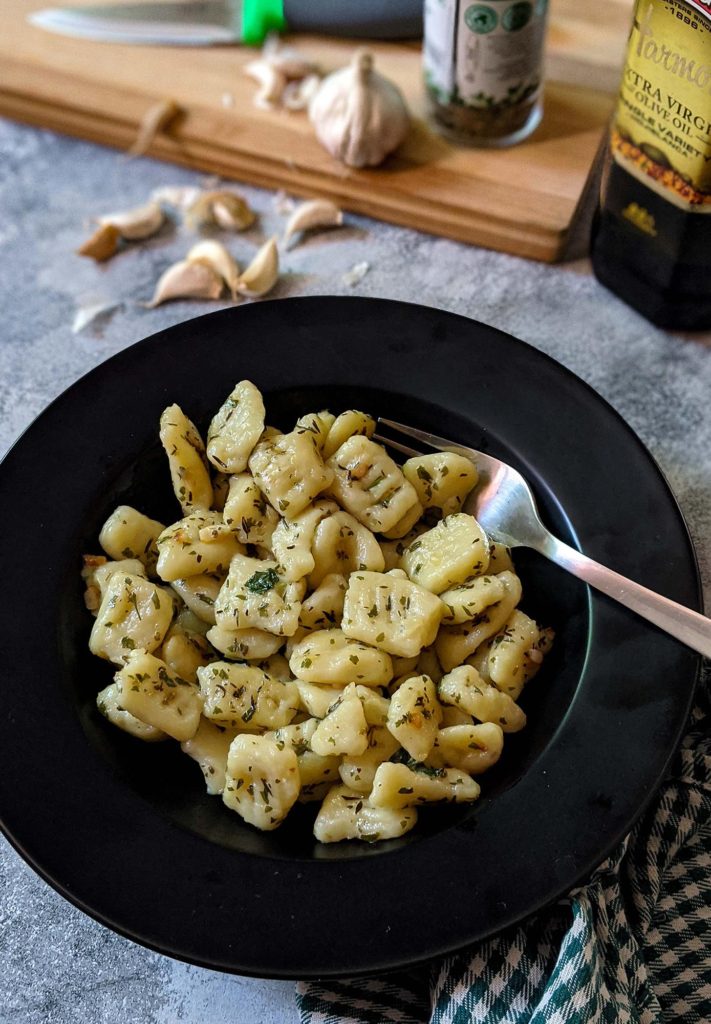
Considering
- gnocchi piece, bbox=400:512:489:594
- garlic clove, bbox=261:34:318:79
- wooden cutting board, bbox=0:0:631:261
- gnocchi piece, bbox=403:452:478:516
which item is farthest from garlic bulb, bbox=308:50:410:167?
gnocchi piece, bbox=400:512:489:594

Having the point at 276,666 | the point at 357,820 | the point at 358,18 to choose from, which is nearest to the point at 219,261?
the point at 358,18

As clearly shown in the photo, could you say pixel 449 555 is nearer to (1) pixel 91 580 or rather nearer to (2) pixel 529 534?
(2) pixel 529 534

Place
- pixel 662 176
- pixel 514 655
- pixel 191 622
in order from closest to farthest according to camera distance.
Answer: pixel 514 655 < pixel 191 622 < pixel 662 176

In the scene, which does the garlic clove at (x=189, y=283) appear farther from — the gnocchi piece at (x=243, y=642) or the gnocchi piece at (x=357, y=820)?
the gnocchi piece at (x=357, y=820)

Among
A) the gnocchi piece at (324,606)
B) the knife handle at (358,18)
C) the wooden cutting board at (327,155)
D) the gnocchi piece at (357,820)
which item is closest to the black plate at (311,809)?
the gnocchi piece at (357,820)

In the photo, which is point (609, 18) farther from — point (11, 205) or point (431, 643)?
point (431, 643)

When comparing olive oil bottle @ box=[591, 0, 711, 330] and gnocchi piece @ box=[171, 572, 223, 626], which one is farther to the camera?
olive oil bottle @ box=[591, 0, 711, 330]

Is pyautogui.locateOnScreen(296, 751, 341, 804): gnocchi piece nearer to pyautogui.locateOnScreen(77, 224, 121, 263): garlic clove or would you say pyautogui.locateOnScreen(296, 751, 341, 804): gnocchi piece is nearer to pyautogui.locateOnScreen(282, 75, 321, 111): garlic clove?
pyautogui.locateOnScreen(77, 224, 121, 263): garlic clove
